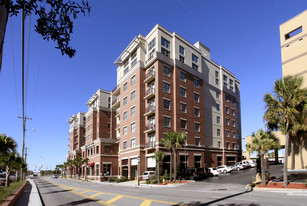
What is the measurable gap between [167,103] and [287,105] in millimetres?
26731

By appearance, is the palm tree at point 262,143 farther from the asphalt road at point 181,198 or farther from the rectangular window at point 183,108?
the rectangular window at point 183,108

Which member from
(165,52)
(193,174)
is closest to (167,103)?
(165,52)

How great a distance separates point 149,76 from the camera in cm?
4725

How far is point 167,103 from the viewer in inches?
1834

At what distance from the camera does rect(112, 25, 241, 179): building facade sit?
45562 millimetres

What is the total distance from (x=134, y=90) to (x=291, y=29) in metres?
30.6

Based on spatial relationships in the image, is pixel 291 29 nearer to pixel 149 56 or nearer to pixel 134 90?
pixel 149 56

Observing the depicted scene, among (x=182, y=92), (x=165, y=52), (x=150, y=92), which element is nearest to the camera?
(x=150, y=92)

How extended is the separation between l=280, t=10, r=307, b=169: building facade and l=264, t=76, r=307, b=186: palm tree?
540 centimetres

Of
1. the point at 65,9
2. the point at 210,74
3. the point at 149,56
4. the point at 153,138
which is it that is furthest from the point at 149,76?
the point at 65,9

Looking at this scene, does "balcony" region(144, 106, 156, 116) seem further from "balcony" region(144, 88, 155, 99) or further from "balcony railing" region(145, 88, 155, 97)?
"balcony railing" region(145, 88, 155, 97)

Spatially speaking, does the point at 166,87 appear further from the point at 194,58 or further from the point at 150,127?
the point at 194,58

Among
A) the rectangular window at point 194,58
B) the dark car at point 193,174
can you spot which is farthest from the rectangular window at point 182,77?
the dark car at point 193,174

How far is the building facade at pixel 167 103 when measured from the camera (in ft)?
149
